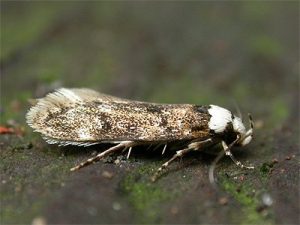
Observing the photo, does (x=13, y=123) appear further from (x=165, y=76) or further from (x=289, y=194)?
(x=289, y=194)

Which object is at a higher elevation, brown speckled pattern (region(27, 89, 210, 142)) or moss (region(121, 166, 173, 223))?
brown speckled pattern (region(27, 89, 210, 142))

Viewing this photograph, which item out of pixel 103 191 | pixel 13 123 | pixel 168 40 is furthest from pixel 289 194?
pixel 168 40

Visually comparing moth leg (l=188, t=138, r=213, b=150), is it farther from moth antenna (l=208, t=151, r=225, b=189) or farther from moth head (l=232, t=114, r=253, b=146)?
moth head (l=232, t=114, r=253, b=146)

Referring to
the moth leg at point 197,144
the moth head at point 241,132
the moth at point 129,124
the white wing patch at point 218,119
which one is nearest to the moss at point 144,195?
the moth at point 129,124

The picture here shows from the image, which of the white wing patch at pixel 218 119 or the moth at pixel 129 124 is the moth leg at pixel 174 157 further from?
the white wing patch at pixel 218 119

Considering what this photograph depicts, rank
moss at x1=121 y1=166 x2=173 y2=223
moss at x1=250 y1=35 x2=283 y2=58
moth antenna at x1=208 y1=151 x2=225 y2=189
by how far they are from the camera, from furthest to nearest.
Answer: moss at x1=250 y1=35 x2=283 y2=58 → moth antenna at x1=208 y1=151 x2=225 y2=189 → moss at x1=121 y1=166 x2=173 y2=223

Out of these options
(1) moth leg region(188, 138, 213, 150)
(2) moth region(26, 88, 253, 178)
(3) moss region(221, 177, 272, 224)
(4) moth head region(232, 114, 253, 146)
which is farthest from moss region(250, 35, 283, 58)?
(3) moss region(221, 177, 272, 224)
